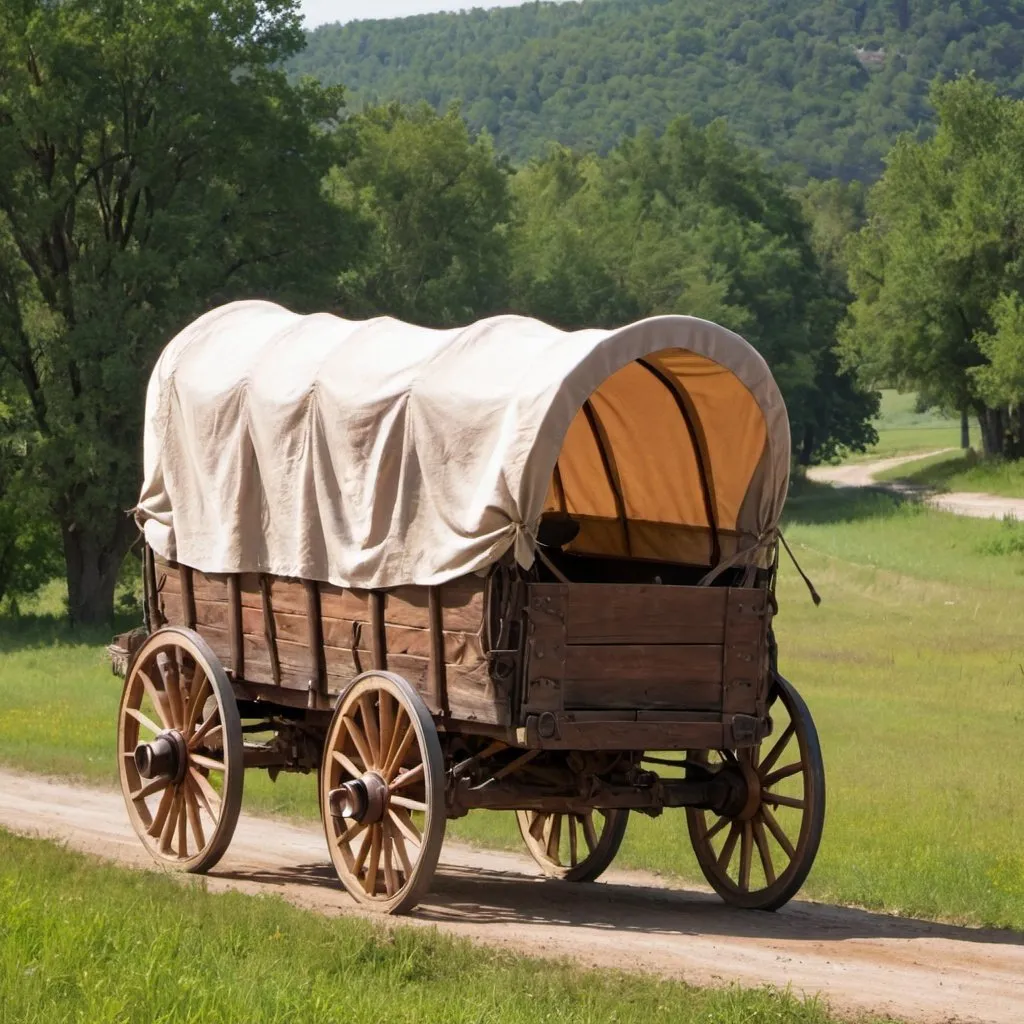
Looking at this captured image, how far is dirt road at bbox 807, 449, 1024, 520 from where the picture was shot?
2260 inches

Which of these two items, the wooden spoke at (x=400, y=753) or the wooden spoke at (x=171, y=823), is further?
the wooden spoke at (x=171, y=823)

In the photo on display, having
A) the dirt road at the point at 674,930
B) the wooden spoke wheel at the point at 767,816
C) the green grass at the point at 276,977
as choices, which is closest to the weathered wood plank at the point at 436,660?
the dirt road at the point at 674,930

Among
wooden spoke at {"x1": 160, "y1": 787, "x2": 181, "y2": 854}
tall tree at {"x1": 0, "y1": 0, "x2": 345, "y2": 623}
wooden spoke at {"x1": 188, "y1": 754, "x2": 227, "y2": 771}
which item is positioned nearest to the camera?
wooden spoke at {"x1": 188, "y1": 754, "x2": 227, "y2": 771}

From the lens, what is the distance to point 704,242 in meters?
79.2

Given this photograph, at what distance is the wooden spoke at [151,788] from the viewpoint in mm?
11812

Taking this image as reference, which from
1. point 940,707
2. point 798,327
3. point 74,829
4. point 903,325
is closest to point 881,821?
point 74,829

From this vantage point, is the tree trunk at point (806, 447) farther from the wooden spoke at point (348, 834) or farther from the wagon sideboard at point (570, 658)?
the wooden spoke at point (348, 834)

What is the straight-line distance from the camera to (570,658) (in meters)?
9.77

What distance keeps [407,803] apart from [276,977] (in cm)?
218

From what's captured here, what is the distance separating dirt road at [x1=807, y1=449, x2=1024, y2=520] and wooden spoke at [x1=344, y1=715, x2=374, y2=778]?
44.7 metres

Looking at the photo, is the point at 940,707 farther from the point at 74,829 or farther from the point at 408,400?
the point at 408,400

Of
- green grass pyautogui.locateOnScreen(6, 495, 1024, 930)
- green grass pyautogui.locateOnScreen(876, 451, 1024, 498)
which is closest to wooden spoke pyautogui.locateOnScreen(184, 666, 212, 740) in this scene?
green grass pyautogui.locateOnScreen(6, 495, 1024, 930)

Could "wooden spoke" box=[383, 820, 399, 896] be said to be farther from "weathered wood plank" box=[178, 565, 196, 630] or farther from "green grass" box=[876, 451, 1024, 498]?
"green grass" box=[876, 451, 1024, 498]

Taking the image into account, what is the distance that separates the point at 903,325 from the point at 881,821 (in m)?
53.5
